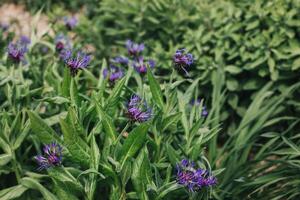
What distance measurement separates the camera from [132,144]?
2318 mm

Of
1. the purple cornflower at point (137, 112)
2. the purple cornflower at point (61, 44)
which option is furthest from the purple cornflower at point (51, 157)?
the purple cornflower at point (61, 44)

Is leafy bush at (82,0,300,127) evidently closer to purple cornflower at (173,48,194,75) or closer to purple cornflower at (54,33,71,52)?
purple cornflower at (54,33,71,52)

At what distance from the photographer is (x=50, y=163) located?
2180 mm

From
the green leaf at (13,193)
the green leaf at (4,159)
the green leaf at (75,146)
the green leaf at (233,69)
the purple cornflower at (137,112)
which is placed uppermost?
the purple cornflower at (137,112)

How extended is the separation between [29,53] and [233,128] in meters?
1.61

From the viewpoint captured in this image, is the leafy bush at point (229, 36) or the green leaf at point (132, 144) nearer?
the green leaf at point (132, 144)

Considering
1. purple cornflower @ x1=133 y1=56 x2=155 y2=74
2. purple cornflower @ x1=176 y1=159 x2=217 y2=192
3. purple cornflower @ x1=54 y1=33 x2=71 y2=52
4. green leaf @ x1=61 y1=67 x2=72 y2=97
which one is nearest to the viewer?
purple cornflower @ x1=176 y1=159 x2=217 y2=192

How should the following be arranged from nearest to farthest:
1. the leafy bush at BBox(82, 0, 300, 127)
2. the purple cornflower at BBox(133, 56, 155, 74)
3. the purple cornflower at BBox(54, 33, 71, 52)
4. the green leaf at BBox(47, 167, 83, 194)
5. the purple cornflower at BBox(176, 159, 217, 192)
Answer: the purple cornflower at BBox(176, 159, 217, 192)
the green leaf at BBox(47, 167, 83, 194)
the purple cornflower at BBox(133, 56, 155, 74)
the purple cornflower at BBox(54, 33, 71, 52)
the leafy bush at BBox(82, 0, 300, 127)

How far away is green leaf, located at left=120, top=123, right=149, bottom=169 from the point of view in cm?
228

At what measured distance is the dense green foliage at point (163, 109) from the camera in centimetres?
233

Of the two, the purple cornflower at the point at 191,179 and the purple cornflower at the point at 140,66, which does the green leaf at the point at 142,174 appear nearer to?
the purple cornflower at the point at 191,179

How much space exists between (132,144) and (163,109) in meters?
0.33

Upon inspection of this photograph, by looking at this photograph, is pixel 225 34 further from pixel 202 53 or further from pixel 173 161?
pixel 173 161

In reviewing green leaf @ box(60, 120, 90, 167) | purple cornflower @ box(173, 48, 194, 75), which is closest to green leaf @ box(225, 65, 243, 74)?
purple cornflower @ box(173, 48, 194, 75)
